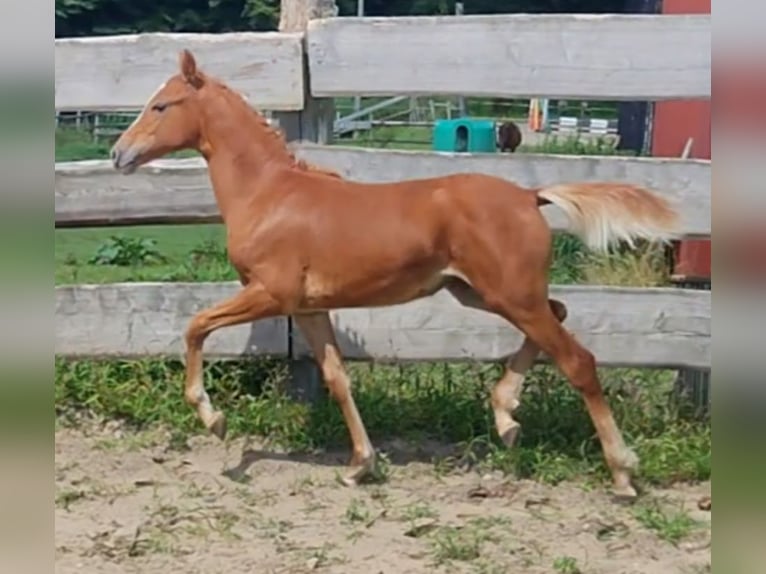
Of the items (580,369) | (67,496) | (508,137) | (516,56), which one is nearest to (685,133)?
(516,56)

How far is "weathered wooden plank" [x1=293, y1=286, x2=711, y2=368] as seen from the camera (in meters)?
4.98

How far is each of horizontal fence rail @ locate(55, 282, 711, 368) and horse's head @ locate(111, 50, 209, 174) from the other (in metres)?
0.84

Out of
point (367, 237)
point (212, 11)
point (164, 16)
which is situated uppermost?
point (212, 11)

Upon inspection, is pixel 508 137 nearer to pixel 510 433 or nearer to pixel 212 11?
pixel 510 433

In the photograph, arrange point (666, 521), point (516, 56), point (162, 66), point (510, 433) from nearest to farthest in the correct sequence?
point (666, 521) < point (510, 433) < point (516, 56) < point (162, 66)

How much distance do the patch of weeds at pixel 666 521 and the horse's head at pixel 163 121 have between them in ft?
7.43

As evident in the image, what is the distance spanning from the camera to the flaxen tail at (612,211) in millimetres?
4320

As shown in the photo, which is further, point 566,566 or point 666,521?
point 666,521

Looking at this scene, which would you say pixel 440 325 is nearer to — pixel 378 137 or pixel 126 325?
pixel 126 325

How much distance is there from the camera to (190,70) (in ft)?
15.1

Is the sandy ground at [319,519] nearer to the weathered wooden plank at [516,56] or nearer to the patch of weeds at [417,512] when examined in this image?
the patch of weeds at [417,512]

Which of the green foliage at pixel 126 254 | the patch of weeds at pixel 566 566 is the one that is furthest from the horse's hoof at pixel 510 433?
the green foliage at pixel 126 254

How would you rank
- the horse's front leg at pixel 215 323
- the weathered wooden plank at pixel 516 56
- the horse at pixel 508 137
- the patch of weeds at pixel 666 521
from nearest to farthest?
the patch of weeds at pixel 666 521 < the horse's front leg at pixel 215 323 < the weathered wooden plank at pixel 516 56 < the horse at pixel 508 137

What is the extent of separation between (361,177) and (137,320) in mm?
1214
